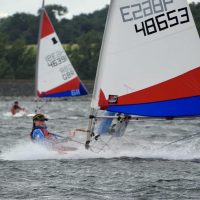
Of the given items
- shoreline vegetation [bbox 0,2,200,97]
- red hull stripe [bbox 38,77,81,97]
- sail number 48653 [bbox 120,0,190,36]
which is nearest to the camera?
sail number 48653 [bbox 120,0,190,36]

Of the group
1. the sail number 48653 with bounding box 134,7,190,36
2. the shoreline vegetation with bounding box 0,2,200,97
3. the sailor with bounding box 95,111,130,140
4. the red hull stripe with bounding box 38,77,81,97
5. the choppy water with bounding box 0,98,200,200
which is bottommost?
the choppy water with bounding box 0,98,200,200

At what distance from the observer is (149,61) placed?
61.9 ft

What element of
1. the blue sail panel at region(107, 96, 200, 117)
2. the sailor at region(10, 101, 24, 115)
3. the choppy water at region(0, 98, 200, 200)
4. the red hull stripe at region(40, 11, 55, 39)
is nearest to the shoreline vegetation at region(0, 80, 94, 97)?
the sailor at region(10, 101, 24, 115)

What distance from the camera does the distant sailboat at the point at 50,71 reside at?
118 feet

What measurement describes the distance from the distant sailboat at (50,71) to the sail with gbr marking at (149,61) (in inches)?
676

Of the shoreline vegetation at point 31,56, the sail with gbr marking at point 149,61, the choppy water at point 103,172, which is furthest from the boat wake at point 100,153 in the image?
the shoreline vegetation at point 31,56

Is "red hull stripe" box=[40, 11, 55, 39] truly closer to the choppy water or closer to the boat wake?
the choppy water

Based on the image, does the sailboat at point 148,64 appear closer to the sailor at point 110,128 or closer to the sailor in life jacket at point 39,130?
the sailor at point 110,128

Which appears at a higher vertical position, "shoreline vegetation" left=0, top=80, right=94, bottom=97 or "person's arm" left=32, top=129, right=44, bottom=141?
"shoreline vegetation" left=0, top=80, right=94, bottom=97

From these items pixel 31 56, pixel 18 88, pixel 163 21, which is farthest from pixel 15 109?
pixel 31 56

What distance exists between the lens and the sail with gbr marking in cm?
1836

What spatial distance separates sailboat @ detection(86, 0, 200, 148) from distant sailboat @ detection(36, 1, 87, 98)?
17176 mm

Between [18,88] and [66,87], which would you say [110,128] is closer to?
[66,87]

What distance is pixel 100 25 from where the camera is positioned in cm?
13950
